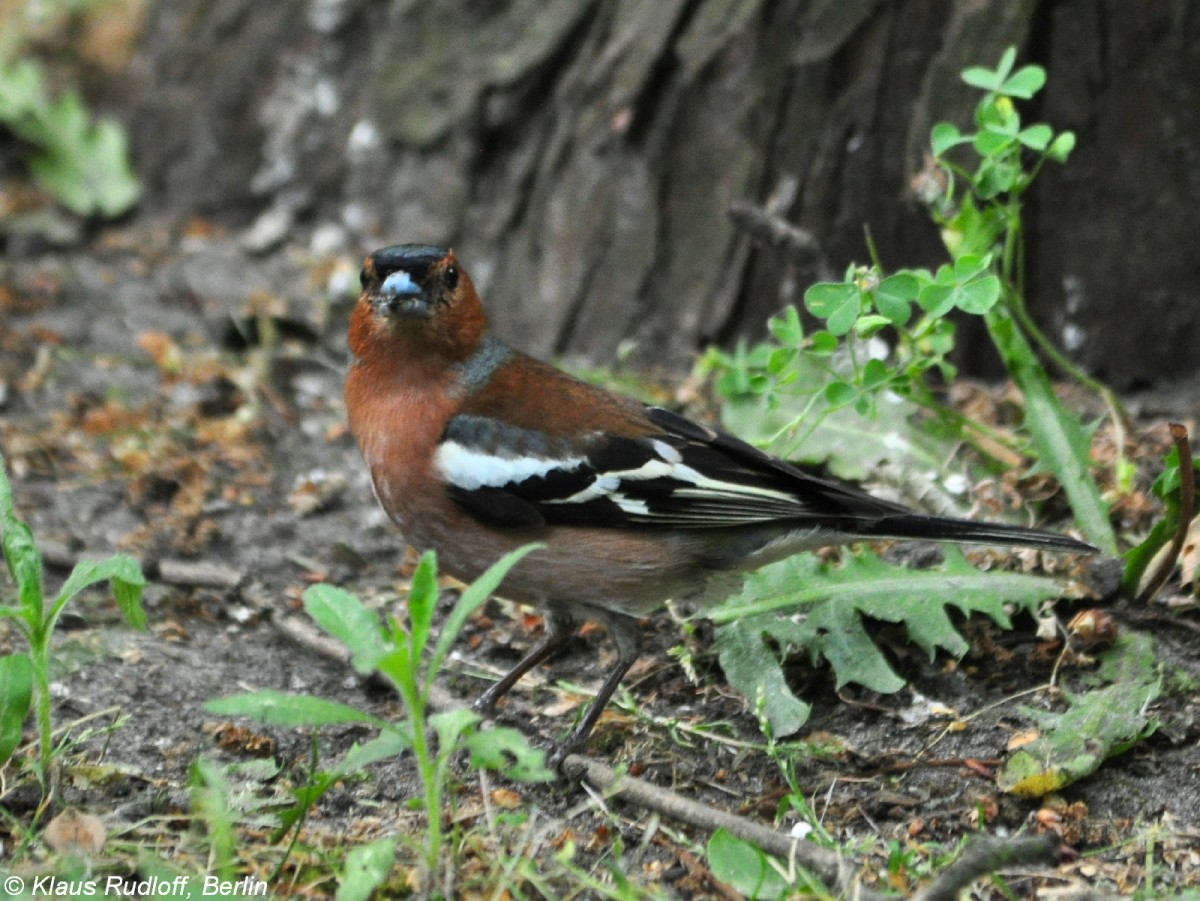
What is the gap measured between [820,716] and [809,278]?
7.22 feet

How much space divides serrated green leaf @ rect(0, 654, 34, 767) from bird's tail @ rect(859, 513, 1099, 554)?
228 cm

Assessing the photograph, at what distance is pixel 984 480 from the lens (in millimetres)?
4586

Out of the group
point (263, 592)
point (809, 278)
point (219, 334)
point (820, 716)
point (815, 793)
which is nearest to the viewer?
point (815, 793)

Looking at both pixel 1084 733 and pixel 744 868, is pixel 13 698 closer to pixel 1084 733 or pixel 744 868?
pixel 744 868

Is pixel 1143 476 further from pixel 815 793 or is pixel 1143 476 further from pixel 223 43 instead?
pixel 223 43

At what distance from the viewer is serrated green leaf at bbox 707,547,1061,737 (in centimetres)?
374

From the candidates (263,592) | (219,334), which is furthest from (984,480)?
(219,334)

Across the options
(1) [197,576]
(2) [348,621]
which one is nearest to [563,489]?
(2) [348,621]

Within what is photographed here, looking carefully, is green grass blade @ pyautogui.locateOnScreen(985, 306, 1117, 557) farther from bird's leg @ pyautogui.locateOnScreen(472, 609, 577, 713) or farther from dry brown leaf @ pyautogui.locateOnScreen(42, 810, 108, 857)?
dry brown leaf @ pyautogui.locateOnScreen(42, 810, 108, 857)

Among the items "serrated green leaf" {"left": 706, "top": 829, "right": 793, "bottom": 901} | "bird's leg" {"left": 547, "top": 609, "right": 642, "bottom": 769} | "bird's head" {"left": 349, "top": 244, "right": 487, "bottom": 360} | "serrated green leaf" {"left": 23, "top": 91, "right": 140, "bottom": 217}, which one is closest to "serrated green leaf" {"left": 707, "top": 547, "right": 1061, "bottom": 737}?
"bird's leg" {"left": 547, "top": 609, "right": 642, "bottom": 769}

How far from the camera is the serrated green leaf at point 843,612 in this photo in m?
3.74

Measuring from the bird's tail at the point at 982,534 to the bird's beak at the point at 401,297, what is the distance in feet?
4.96

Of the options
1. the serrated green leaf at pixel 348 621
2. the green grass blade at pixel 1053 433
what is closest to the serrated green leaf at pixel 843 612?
the green grass blade at pixel 1053 433

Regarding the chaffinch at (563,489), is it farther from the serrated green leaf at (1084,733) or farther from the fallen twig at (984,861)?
the fallen twig at (984,861)
